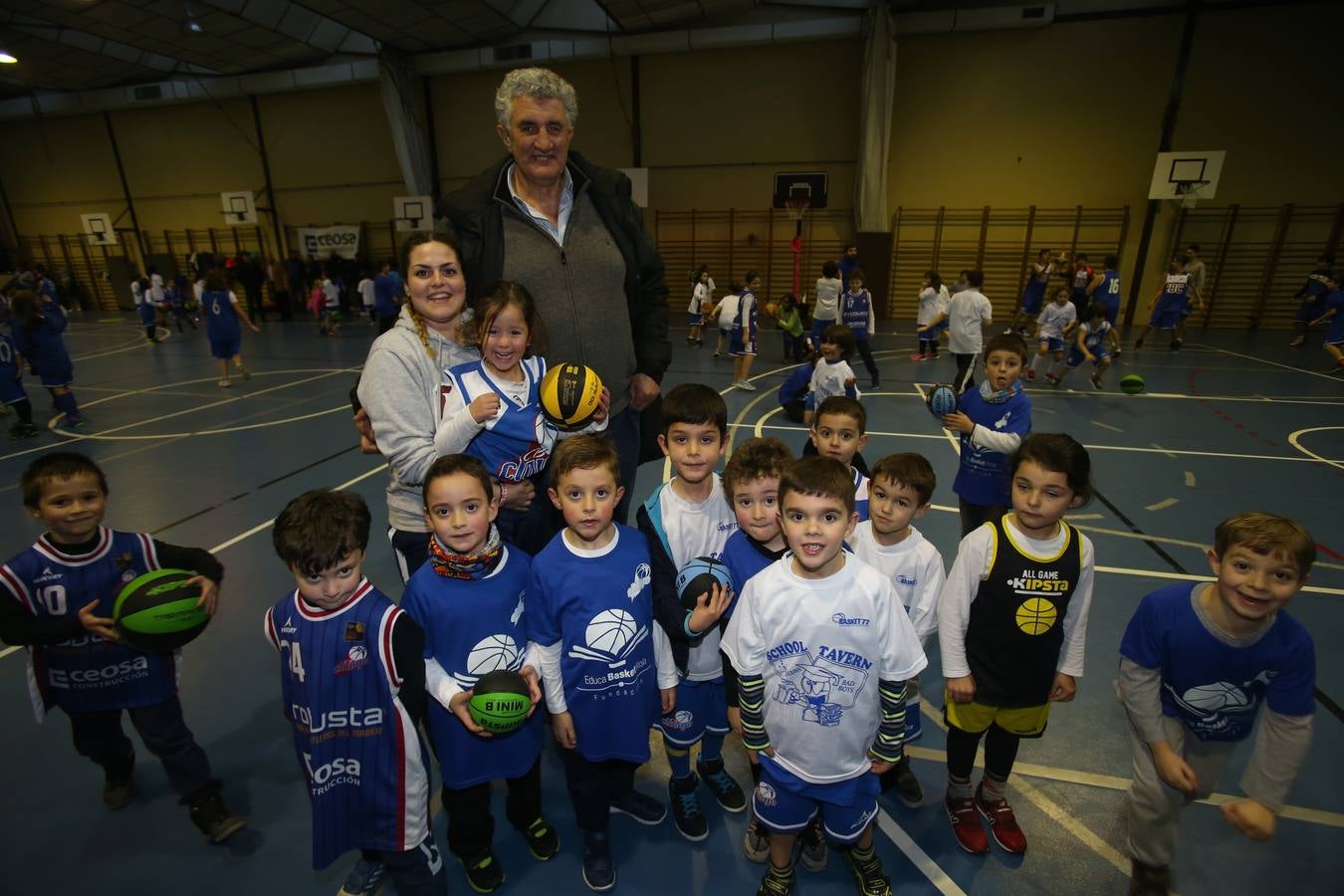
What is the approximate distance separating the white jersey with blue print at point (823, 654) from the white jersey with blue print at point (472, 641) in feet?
2.83

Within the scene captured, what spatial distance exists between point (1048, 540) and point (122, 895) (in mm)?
4144

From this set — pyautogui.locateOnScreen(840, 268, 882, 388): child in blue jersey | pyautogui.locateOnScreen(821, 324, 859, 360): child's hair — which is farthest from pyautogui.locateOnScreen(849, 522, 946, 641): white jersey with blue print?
pyautogui.locateOnScreen(840, 268, 882, 388): child in blue jersey

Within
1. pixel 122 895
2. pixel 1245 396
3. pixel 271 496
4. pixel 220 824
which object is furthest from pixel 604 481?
Answer: pixel 1245 396

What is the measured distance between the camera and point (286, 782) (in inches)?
127

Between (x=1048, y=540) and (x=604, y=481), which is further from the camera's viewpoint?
(x=1048, y=540)

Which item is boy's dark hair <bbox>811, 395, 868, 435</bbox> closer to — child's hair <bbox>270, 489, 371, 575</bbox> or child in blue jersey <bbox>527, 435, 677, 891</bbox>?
child in blue jersey <bbox>527, 435, 677, 891</bbox>

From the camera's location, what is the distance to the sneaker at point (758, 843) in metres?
2.79

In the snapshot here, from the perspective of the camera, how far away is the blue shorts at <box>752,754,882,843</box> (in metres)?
2.34

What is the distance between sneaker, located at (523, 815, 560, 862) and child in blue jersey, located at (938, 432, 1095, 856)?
72.8 inches

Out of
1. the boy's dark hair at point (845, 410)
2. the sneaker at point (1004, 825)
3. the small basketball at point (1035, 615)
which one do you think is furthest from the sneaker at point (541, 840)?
the boy's dark hair at point (845, 410)

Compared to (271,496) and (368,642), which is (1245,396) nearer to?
(368,642)

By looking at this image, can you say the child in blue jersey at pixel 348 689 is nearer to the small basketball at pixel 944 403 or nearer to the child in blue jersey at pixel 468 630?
the child in blue jersey at pixel 468 630

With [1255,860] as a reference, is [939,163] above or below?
above

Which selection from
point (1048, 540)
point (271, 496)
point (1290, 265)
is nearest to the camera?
point (1048, 540)
